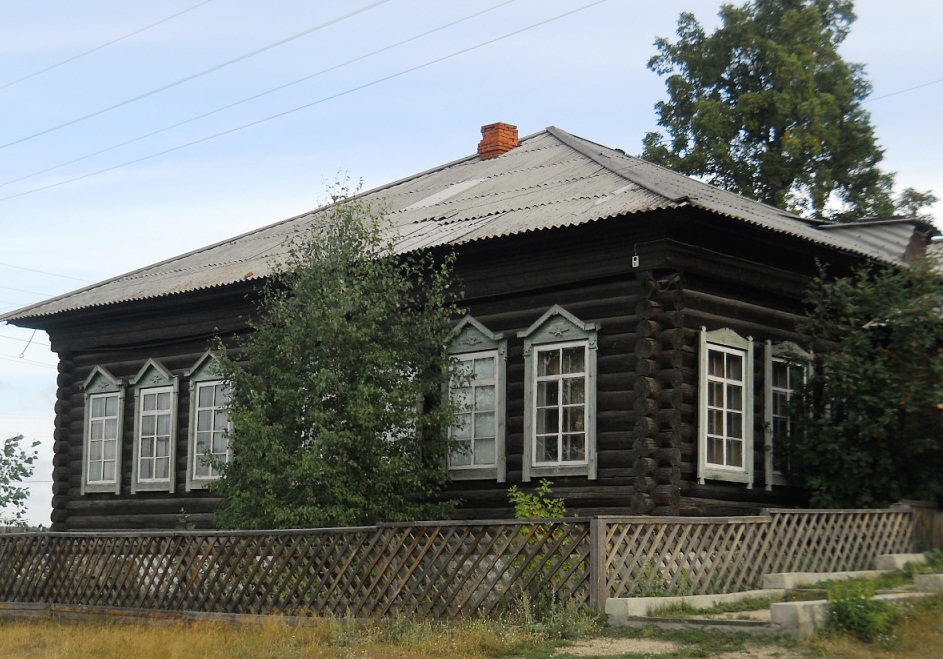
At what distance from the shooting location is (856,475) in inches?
671

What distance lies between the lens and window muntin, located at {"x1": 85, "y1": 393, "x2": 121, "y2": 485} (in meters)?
23.6

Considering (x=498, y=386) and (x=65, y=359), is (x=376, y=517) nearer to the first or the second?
(x=498, y=386)

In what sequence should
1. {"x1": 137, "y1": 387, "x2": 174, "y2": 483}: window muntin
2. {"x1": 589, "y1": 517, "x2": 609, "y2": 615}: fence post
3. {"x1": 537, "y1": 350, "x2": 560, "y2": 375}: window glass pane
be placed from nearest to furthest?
{"x1": 589, "y1": 517, "x2": 609, "y2": 615}: fence post < {"x1": 537, "y1": 350, "x2": 560, "y2": 375}: window glass pane < {"x1": 137, "y1": 387, "x2": 174, "y2": 483}: window muntin

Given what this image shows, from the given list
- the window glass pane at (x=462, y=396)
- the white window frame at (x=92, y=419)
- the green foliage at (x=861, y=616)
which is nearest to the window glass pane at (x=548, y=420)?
the window glass pane at (x=462, y=396)

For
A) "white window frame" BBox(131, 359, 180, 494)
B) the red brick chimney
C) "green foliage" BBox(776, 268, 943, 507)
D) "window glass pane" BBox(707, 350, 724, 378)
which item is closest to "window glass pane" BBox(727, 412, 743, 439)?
"window glass pane" BBox(707, 350, 724, 378)

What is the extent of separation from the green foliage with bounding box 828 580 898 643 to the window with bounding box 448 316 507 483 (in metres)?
6.85

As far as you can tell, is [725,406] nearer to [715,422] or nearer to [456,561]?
[715,422]

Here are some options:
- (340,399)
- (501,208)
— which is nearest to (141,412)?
(340,399)

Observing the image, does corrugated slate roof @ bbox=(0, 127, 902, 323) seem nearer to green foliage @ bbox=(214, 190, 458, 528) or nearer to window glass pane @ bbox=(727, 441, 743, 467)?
green foliage @ bbox=(214, 190, 458, 528)

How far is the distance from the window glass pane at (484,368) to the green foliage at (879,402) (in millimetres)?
3918

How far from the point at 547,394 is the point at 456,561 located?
3.30m

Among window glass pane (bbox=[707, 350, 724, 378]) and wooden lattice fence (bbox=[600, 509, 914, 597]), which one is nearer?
wooden lattice fence (bbox=[600, 509, 914, 597])

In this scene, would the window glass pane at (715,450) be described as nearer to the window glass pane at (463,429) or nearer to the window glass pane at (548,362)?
the window glass pane at (548,362)

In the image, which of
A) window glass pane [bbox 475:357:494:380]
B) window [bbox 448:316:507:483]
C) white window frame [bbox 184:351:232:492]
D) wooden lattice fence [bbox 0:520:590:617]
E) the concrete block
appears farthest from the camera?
white window frame [bbox 184:351:232:492]
